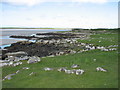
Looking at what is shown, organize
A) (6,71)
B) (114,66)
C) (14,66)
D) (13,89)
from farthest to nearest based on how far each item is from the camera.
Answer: (14,66) < (6,71) < (114,66) < (13,89)

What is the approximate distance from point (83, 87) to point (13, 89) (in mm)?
6881

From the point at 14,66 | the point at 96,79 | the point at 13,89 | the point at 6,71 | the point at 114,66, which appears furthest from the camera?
the point at 14,66

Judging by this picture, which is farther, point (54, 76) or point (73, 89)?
point (54, 76)

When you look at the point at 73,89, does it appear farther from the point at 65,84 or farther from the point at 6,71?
the point at 6,71

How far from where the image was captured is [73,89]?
14.3 m

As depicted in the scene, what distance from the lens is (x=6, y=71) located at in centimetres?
2281

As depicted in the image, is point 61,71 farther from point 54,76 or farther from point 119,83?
point 119,83

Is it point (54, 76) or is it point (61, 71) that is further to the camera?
point (61, 71)

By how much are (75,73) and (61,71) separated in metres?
1.99

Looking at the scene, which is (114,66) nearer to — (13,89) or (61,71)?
(61,71)

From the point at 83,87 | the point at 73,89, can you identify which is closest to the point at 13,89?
the point at 73,89

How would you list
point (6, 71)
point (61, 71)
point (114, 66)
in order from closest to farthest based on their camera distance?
point (61, 71) → point (114, 66) → point (6, 71)

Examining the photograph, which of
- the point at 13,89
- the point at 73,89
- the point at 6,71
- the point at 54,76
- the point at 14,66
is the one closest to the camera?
the point at 73,89

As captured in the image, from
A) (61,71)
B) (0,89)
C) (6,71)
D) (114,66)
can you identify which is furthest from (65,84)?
(6,71)
